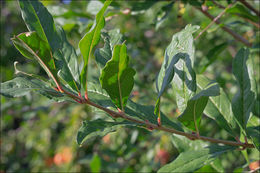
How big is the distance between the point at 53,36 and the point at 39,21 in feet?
0.12

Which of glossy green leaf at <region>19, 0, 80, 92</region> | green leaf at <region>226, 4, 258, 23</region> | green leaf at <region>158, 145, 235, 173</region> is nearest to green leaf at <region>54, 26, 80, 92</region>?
glossy green leaf at <region>19, 0, 80, 92</region>

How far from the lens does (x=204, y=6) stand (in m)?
0.96

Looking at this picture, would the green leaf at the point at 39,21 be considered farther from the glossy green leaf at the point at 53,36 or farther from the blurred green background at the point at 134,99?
the blurred green background at the point at 134,99

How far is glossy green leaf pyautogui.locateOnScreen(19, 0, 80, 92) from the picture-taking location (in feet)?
1.73

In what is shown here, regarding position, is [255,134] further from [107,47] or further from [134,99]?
[134,99]

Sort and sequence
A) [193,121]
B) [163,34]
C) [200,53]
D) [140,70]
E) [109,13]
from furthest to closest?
[163,34]
[200,53]
[140,70]
[109,13]
[193,121]

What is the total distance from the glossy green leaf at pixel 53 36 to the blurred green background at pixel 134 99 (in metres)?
0.40

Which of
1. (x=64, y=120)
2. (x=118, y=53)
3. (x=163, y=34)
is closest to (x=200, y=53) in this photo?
(x=163, y=34)

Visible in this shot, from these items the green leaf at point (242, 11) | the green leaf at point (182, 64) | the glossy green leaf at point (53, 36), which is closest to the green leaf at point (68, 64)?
the glossy green leaf at point (53, 36)

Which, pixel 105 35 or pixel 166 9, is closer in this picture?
pixel 105 35

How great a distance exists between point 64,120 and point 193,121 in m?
2.18

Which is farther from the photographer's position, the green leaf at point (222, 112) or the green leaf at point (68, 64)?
the green leaf at point (222, 112)

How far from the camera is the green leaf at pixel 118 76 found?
477mm

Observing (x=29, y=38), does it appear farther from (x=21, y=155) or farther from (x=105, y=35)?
(x=21, y=155)
